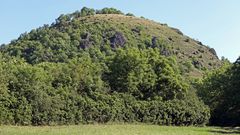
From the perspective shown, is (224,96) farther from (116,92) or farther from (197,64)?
(197,64)

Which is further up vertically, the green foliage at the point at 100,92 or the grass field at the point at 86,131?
the green foliage at the point at 100,92

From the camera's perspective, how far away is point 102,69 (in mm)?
67625

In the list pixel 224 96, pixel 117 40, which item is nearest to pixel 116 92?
pixel 224 96

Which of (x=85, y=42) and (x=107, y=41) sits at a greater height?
(x=107, y=41)

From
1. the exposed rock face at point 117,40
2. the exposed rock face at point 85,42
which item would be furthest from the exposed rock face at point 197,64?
the exposed rock face at point 85,42

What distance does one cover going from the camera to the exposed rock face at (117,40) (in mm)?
141663

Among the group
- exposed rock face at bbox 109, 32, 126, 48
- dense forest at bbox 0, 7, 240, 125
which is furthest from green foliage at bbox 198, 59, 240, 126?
exposed rock face at bbox 109, 32, 126, 48

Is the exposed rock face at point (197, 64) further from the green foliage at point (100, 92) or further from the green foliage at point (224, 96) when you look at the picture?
the green foliage at point (100, 92)

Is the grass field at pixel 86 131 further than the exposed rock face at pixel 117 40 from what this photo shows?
No

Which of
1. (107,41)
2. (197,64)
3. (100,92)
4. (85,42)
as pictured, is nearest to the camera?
(100,92)

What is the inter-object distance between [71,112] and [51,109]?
2990mm

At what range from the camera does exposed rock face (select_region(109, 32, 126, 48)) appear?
141663mm

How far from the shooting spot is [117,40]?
14400 cm

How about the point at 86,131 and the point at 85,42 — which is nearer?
the point at 86,131
